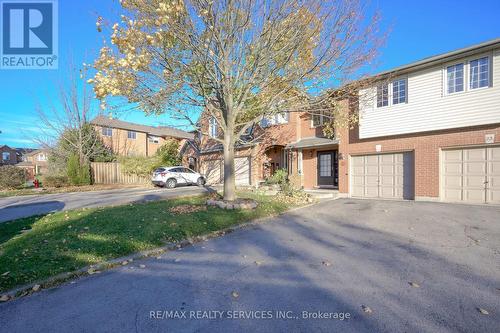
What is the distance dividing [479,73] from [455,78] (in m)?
0.75

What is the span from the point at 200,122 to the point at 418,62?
977 cm

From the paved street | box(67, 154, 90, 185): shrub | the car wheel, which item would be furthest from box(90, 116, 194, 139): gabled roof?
the paved street

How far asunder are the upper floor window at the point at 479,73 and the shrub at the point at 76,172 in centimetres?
2483

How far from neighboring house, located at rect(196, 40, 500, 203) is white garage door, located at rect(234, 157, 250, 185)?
14.0ft

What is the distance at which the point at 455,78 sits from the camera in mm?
10805

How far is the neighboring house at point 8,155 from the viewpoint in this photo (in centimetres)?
6594

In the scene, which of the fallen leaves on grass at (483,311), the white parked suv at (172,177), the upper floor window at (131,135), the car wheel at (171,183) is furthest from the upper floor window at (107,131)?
the fallen leaves on grass at (483,311)

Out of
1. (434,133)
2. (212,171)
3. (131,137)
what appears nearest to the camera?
(434,133)

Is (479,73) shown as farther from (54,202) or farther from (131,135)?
(131,135)

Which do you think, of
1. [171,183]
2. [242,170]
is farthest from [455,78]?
[171,183]

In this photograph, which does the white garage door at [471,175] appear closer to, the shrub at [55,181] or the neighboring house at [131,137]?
the neighboring house at [131,137]

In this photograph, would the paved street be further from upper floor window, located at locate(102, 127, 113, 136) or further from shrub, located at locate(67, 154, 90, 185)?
upper floor window, located at locate(102, 127, 113, 136)

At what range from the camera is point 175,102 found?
32.3 ft

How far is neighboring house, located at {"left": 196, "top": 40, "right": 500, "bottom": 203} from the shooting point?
33.3ft
